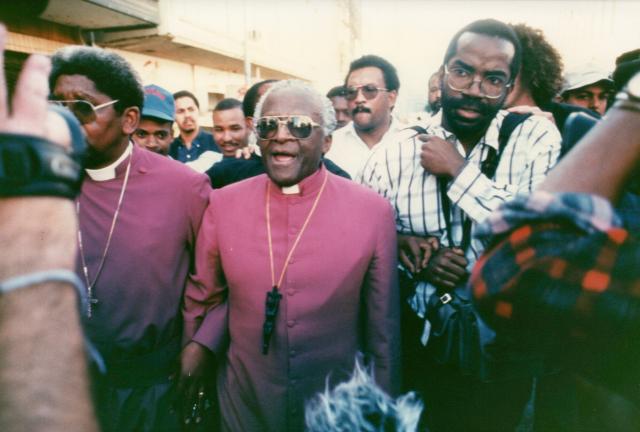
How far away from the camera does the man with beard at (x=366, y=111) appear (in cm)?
487

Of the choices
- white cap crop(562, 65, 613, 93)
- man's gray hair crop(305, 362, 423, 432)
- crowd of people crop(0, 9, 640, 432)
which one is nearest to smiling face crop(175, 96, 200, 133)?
crowd of people crop(0, 9, 640, 432)

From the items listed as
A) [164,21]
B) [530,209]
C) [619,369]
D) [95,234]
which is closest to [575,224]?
[530,209]

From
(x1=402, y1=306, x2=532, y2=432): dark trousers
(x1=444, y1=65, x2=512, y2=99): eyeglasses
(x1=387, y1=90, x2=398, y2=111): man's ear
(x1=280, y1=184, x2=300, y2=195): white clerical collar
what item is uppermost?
(x1=387, y1=90, x2=398, y2=111): man's ear

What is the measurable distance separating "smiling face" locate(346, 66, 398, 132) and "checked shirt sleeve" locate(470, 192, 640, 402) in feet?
13.4

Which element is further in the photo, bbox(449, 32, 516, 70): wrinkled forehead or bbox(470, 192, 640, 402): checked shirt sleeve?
bbox(449, 32, 516, 70): wrinkled forehead

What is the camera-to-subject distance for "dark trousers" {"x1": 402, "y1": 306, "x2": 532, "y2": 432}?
7.80 feet

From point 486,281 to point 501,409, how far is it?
1894mm

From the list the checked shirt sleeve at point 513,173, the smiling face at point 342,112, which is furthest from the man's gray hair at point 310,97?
the smiling face at point 342,112

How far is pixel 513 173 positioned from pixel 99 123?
2269mm

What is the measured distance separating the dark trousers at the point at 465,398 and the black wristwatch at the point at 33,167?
212 centimetres

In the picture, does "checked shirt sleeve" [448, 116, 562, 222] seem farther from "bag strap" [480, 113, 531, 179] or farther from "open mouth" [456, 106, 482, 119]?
"open mouth" [456, 106, 482, 119]

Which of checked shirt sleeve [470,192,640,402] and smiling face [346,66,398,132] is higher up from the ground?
smiling face [346,66,398,132]

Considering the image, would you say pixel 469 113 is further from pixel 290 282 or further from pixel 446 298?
pixel 290 282

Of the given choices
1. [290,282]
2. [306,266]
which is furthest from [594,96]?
[290,282]
